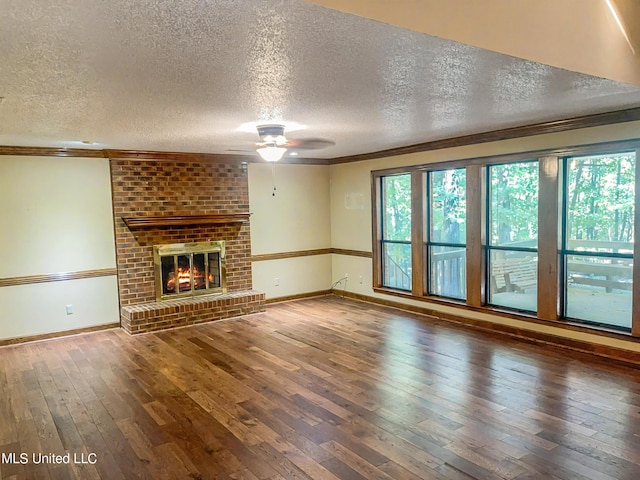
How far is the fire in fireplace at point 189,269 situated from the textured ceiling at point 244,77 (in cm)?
213

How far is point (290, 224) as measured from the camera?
779cm

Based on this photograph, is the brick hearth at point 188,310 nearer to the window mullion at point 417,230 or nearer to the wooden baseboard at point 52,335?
the wooden baseboard at point 52,335

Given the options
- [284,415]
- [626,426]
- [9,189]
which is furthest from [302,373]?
[9,189]

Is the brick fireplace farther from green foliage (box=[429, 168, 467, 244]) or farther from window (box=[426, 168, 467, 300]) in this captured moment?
green foliage (box=[429, 168, 467, 244])

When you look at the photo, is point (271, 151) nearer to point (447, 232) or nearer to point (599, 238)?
point (447, 232)

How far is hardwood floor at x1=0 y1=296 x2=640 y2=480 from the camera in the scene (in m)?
2.84

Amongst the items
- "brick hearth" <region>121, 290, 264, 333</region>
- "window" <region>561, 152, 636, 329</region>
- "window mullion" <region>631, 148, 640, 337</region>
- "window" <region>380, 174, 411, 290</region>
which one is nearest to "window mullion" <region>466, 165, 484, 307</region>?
"window" <region>561, 152, 636, 329</region>

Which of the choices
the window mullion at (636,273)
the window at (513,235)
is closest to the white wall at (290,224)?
the window at (513,235)

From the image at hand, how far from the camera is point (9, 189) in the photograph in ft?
18.2

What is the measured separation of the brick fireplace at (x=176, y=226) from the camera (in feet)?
20.5

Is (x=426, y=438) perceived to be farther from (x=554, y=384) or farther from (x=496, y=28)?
(x=496, y=28)

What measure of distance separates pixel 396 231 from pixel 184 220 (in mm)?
3177

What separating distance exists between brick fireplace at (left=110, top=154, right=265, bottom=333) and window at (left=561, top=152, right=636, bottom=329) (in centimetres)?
426

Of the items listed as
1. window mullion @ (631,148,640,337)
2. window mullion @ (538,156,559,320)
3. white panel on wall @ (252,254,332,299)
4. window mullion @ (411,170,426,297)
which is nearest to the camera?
window mullion @ (631,148,640,337)
